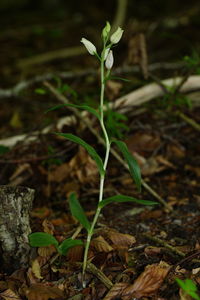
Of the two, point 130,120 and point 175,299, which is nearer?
point 175,299

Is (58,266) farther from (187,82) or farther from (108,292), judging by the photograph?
(187,82)

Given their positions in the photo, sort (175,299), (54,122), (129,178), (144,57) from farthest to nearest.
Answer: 1. (144,57)
2. (54,122)
3. (129,178)
4. (175,299)

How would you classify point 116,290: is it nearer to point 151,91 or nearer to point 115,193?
point 115,193

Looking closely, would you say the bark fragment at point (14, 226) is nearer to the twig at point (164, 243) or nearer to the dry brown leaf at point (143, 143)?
the twig at point (164, 243)

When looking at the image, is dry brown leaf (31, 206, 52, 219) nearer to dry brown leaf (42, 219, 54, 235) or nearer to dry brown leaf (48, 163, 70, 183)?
dry brown leaf (48, 163, 70, 183)

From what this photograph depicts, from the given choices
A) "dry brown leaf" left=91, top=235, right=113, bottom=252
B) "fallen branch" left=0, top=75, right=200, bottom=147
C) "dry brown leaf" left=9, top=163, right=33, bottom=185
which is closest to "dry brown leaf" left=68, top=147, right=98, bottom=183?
"dry brown leaf" left=9, top=163, right=33, bottom=185

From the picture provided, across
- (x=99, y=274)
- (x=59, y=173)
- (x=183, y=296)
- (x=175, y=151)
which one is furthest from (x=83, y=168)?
(x=183, y=296)

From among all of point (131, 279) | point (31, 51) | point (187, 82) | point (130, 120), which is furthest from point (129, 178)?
point (31, 51)
